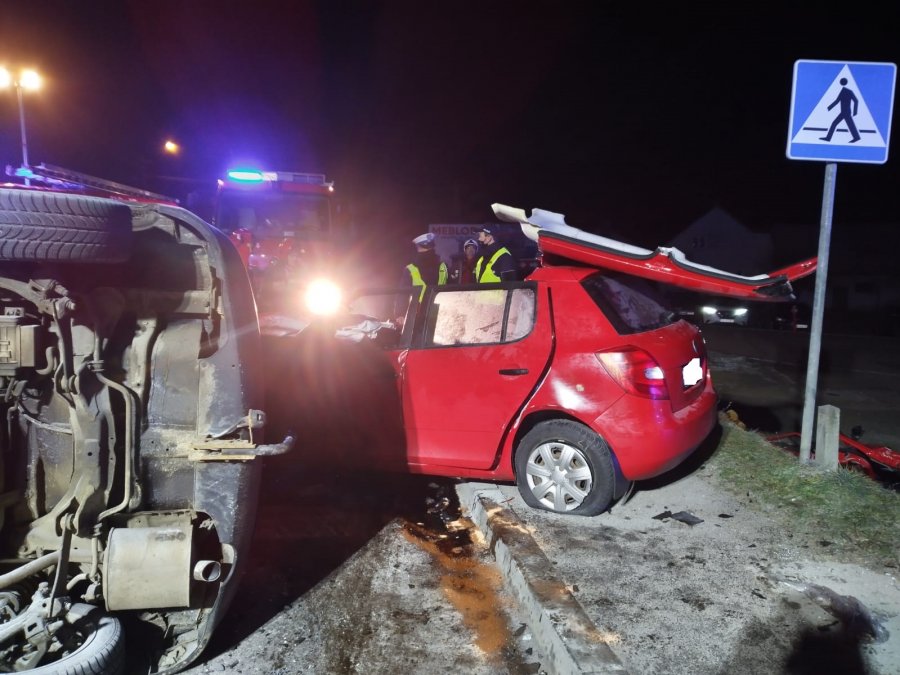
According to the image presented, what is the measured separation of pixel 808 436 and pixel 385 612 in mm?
3506

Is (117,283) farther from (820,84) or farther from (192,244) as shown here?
(820,84)

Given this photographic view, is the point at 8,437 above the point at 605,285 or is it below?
below

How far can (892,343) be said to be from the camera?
1518 cm

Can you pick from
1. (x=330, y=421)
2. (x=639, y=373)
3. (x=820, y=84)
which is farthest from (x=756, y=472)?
(x=330, y=421)

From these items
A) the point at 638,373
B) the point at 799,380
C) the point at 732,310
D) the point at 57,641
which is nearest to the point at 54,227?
the point at 57,641

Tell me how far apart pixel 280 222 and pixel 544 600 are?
11.2 metres

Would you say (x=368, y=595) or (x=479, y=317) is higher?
(x=479, y=317)

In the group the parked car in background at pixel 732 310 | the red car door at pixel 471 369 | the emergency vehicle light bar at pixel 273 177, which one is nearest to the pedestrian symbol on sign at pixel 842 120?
the red car door at pixel 471 369

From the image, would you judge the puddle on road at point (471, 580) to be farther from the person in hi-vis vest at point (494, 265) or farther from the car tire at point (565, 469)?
the person in hi-vis vest at point (494, 265)

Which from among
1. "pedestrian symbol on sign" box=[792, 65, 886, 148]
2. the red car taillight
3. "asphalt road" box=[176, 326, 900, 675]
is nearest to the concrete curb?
"asphalt road" box=[176, 326, 900, 675]

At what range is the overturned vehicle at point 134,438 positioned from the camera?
103 inches

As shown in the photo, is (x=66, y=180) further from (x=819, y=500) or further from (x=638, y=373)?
(x=819, y=500)

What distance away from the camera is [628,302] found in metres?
4.47

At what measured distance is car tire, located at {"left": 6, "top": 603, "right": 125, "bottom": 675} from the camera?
96.2 inches
